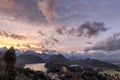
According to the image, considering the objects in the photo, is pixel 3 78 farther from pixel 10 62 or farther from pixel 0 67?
pixel 0 67

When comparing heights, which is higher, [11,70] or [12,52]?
[12,52]

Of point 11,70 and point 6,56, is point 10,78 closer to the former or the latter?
point 11,70

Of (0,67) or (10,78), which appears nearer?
(10,78)

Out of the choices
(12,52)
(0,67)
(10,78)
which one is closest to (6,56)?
(12,52)

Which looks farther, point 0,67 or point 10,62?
point 0,67

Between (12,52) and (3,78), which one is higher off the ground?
(12,52)

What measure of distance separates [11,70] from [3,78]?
6.06 metres

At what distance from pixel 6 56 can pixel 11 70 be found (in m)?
6.51

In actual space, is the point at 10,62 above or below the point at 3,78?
above

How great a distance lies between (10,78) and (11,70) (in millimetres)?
3348

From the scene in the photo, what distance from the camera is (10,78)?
90312 millimetres

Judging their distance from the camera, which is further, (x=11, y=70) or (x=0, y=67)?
(x=0, y=67)

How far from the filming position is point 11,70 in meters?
90.8

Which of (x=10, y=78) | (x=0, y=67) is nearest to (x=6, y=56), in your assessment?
(x=10, y=78)
